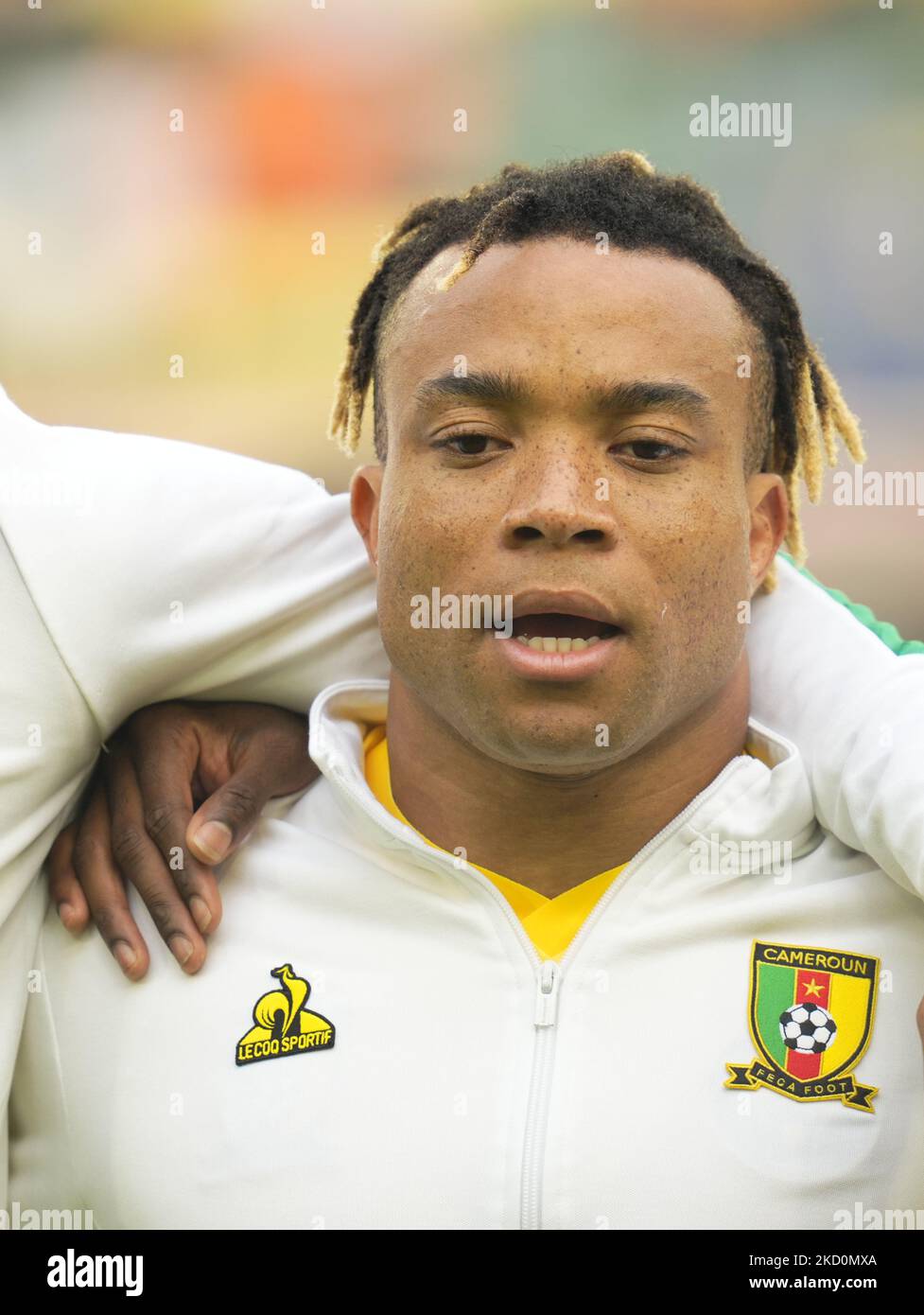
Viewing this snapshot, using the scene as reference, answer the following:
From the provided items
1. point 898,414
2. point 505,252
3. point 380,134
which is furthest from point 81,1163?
point 380,134

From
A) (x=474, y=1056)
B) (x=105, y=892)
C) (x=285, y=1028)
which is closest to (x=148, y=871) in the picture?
(x=105, y=892)

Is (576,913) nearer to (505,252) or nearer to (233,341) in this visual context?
(505,252)

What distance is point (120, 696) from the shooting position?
4.98ft

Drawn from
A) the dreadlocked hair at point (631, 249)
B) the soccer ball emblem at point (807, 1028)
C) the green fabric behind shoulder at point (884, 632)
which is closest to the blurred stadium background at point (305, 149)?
the dreadlocked hair at point (631, 249)

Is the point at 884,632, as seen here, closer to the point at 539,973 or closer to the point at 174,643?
the point at 539,973

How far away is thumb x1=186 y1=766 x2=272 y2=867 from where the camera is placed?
150 centimetres

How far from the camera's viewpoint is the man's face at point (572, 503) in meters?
1.40

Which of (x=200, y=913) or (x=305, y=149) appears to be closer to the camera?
(x=200, y=913)

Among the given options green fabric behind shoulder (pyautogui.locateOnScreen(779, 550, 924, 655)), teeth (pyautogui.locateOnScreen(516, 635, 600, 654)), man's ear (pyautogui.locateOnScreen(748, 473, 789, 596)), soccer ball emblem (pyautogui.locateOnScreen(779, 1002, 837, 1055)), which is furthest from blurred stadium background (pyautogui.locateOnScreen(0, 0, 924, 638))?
soccer ball emblem (pyautogui.locateOnScreen(779, 1002, 837, 1055))

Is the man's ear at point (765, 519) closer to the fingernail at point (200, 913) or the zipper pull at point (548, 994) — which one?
the zipper pull at point (548, 994)

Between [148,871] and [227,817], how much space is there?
10 cm

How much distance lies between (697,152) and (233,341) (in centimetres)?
175

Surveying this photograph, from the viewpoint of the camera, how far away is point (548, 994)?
4.56 feet

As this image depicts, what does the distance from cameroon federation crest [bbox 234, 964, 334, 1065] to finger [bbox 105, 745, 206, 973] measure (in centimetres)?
9
